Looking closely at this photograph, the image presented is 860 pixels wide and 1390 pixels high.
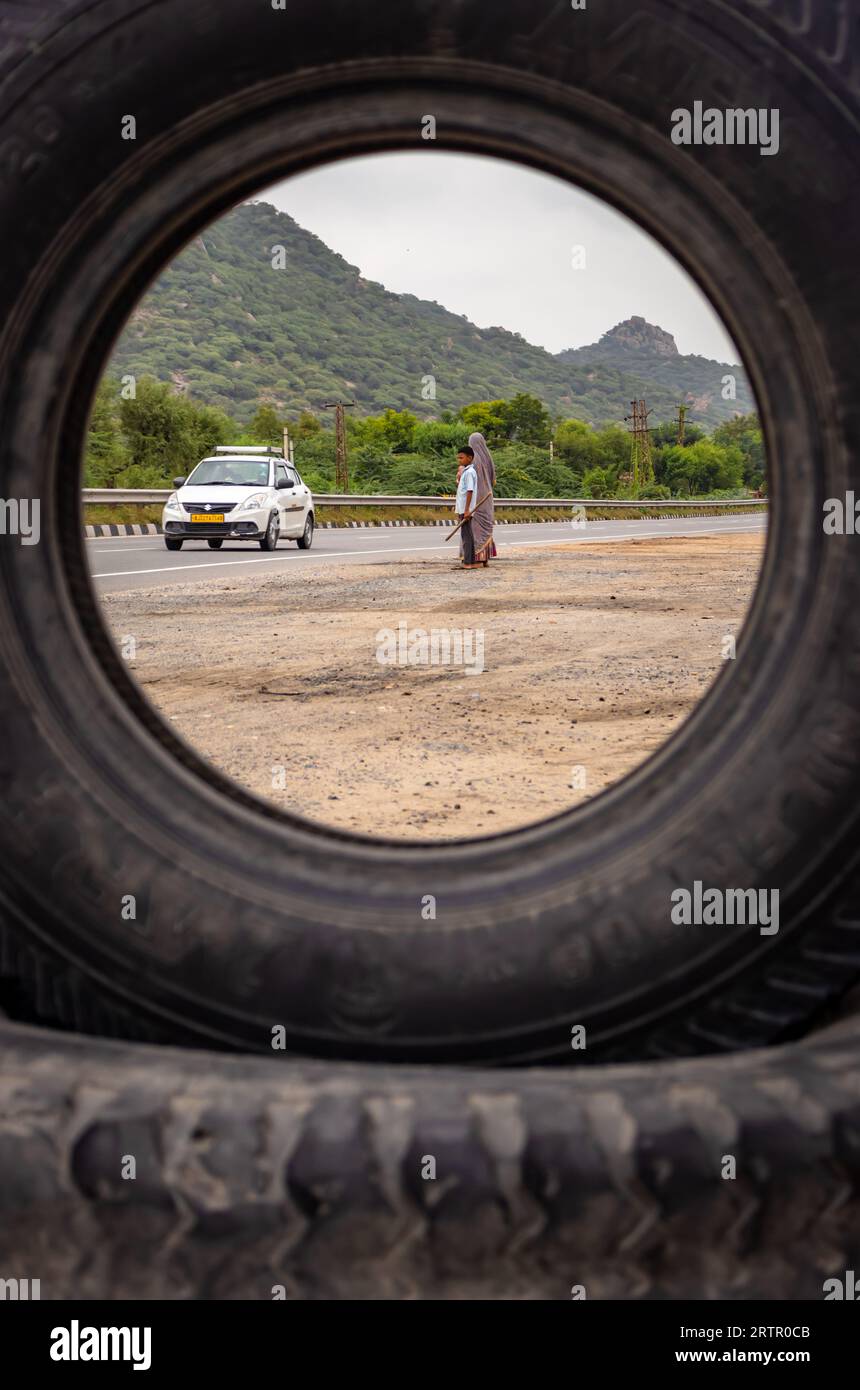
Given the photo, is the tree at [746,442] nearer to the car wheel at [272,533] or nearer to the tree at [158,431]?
A: the tree at [158,431]

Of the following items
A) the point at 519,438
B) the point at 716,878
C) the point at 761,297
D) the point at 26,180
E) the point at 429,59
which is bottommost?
the point at 716,878

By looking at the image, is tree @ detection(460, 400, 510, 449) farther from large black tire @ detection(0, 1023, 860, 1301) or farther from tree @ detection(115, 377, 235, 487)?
large black tire @ detection(0, 1023, 860, 1301)

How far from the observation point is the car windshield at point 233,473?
16.8 m

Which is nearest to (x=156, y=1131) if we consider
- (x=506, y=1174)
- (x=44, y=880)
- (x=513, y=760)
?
(x=506, y=1174)

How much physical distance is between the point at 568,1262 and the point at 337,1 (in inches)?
48.5

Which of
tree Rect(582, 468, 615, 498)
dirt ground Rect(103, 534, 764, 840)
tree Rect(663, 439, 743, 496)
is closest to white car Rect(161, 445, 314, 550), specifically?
dirt ground Rect(103, 534, 764, 840)

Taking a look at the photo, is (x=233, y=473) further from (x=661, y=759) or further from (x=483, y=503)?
(x=661, y=759)

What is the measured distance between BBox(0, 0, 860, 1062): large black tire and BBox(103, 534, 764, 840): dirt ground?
68.7 inches

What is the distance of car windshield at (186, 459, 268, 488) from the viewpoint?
1677cm

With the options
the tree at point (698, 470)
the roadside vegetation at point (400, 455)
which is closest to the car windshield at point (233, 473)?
the roadside vegetation at point (400, 455)

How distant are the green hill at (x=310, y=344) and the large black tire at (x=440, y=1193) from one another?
4250 inches
